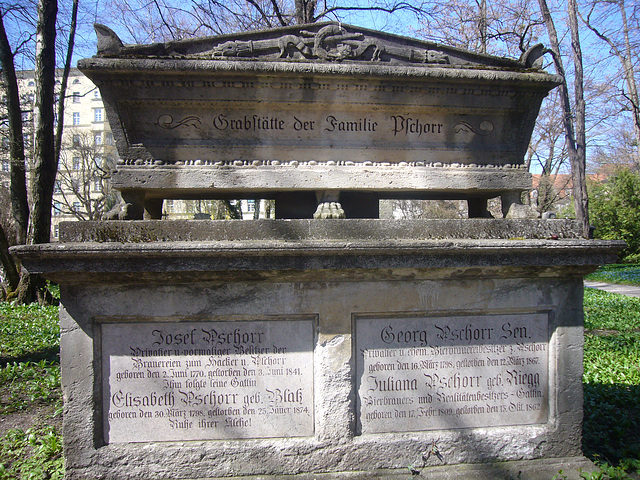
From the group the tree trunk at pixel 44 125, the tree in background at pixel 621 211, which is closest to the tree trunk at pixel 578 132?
the tree in background at pixel 621 211

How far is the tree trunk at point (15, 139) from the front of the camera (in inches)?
318

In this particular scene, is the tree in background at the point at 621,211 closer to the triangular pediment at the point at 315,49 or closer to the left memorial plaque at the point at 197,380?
the triangular pediment at the point at 315,49

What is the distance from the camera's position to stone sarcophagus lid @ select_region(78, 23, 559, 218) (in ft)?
9.45

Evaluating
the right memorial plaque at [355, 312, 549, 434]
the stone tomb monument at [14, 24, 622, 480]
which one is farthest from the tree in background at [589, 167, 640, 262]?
the stone tomb monument at [14, 24, 622, 480]

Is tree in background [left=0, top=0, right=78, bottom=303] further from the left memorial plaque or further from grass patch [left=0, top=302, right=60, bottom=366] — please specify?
the left memorial plaque

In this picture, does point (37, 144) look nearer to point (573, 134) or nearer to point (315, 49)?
point (315, 49)

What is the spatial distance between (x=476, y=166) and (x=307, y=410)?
227 centimetres

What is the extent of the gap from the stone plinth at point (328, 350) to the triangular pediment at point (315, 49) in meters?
1.26

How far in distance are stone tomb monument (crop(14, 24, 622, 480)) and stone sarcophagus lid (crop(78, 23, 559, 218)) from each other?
0.02m

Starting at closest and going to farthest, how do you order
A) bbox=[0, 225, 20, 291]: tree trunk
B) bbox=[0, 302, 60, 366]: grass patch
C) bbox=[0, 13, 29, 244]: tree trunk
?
bbox=[0, 302, 60, 366]: grass patch
bbox=[0, 13, 29, 244]: tree trunk
bbox=[0, 225, 20, 291]: tree trunk

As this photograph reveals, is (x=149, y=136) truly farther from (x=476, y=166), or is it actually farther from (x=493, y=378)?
(x=493, y=378)

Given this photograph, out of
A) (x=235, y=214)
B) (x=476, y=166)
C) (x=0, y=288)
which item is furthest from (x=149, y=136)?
(x=235, y=214)

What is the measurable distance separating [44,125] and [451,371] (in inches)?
332

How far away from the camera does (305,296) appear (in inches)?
106
